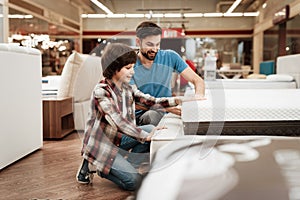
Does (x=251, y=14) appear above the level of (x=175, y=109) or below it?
above

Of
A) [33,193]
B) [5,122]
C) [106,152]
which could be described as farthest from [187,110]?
[5,122]

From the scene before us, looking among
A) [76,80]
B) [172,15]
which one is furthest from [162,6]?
[76,80]

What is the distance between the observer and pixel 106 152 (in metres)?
1.73

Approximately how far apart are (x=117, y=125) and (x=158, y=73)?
0.38m

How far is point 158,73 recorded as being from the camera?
1.87m

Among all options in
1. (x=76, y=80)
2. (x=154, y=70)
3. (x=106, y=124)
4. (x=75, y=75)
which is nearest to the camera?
(x=106, y=124)

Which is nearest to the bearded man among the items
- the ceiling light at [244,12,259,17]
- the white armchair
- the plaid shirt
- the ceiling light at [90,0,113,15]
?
the plaid shirt

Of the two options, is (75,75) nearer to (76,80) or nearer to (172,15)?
(76,80)

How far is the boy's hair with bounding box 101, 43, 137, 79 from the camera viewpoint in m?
1.64

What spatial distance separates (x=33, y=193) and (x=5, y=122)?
2.03 feet

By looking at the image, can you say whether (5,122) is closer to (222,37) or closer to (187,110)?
(187,110)

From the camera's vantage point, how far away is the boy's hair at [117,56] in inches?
64.6

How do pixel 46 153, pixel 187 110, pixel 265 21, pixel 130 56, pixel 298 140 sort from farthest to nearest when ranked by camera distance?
pixel 265 21 < pixel 46 153 < pixel 130 56 < pixel 187 110 < pixel 298 140

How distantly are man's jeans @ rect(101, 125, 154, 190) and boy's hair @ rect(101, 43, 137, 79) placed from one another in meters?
0.31
